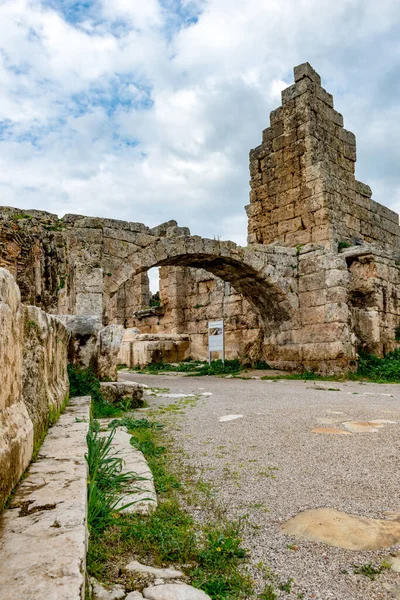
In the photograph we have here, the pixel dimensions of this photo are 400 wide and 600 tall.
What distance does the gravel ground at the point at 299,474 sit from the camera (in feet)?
5.06

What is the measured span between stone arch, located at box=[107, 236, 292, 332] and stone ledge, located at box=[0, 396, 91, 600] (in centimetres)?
602

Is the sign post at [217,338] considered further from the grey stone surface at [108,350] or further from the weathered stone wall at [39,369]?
the weathered stone wall at [39,369]

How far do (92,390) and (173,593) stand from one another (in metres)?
3.59

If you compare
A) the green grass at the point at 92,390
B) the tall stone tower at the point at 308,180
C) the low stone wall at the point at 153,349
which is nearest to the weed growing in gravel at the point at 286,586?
the green grass at the point at 92,390

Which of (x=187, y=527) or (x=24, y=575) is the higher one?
(x=24, y=575)

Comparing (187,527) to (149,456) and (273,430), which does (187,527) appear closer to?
(149,456)

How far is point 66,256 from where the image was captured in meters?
4.36

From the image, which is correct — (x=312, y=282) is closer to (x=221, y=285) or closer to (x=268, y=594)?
(x=221, y=285)

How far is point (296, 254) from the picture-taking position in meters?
10.1

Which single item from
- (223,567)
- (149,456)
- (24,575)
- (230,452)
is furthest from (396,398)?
(24,575)

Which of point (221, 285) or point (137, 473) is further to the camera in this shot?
point (221, 285)

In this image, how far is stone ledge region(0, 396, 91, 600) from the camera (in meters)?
0.99

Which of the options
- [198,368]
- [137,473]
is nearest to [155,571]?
[137,473]

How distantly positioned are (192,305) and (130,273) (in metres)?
6.70
